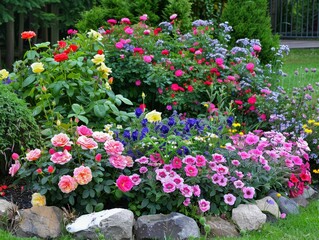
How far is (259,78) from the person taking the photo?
617 cm

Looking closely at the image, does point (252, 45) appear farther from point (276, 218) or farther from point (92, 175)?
point (92, 175)

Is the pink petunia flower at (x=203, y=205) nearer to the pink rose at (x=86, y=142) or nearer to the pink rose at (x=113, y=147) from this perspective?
the pink rose at (x=113, y=147)

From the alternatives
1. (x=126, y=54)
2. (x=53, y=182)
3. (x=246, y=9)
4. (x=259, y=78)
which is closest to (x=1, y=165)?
(x=53, y=182)

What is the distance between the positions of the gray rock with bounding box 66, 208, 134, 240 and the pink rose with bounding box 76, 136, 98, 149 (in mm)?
511

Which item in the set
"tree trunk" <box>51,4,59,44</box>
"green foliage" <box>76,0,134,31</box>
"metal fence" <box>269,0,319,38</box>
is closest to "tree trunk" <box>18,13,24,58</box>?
"tree trunk" <box>51,4,59,44</box>

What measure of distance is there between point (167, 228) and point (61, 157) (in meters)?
0.83

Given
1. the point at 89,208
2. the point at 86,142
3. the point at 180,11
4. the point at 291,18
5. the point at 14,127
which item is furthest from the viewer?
the point at 291,18

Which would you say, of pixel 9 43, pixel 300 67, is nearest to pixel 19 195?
pixel 9 43

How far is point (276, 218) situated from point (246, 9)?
4143 millimetres

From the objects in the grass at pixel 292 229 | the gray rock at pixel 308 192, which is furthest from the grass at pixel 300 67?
the grass at pixel 292 229

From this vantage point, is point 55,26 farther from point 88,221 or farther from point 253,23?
point 88,221

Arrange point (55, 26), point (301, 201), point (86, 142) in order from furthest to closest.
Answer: point (55, 26)
point (301, 201)
point (86, 142)

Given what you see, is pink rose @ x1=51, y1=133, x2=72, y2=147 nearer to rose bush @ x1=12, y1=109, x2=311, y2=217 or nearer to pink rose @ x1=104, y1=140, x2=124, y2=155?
rose bush @ x1=12, y1=109, x2=311, y2=217

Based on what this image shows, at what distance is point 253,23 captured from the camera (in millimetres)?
7703
